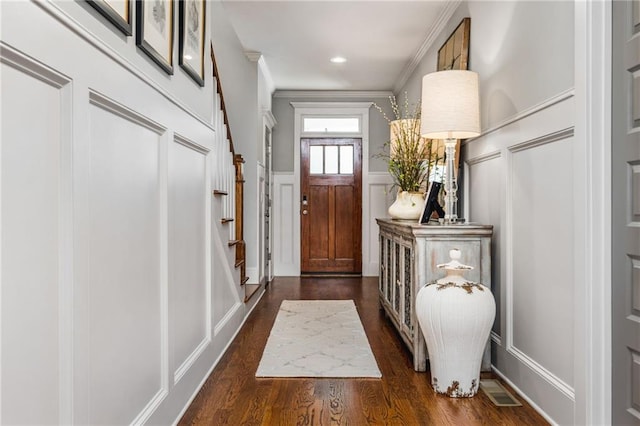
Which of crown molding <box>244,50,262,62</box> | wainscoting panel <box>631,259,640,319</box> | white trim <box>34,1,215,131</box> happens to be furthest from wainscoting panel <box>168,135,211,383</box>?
crown molding <box>244,50,262,62</box>

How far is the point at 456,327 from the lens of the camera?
216 cm

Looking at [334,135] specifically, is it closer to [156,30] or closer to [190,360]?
[190,360]

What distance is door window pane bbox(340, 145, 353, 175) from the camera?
635cm

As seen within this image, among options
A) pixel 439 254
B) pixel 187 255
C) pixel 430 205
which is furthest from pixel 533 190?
pixel 187 255

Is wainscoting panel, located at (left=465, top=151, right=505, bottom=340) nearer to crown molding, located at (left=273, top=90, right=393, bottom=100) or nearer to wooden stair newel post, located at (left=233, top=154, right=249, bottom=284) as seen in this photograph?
wooden stair newel post, located at (left=233, top=154, right=249, bottom=284)

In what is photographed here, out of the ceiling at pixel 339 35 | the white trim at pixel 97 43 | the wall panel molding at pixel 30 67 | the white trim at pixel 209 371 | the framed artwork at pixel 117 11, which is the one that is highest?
the ceiling at pixel 339 35

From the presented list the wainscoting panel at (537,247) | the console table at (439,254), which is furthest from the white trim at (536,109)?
the console table at (439,254)

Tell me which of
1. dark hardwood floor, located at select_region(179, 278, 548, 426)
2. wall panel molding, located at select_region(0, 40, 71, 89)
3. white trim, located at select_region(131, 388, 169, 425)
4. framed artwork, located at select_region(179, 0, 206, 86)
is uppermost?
framed artwork, located at select_region(179, 0, 206, 86)

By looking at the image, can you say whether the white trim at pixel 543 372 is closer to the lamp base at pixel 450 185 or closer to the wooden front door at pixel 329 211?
the lamp base at pixel 450 185

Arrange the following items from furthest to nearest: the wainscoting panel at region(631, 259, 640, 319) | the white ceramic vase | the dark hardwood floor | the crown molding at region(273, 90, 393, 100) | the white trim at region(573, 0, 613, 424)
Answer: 1. the crown molding at region(273, 90, 393, 100)
2. the white ceramic vase
3. the dark hardwood floor
4. the white trim at region(573, 0, 613, 424)
5. the wainscoting panel at region(631, 259, 640, 319)

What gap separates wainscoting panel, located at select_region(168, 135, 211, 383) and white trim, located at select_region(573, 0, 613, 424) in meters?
1.59

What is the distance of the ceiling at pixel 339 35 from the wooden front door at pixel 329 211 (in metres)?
1.00

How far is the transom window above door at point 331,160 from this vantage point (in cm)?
633

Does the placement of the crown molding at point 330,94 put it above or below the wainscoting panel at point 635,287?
above
